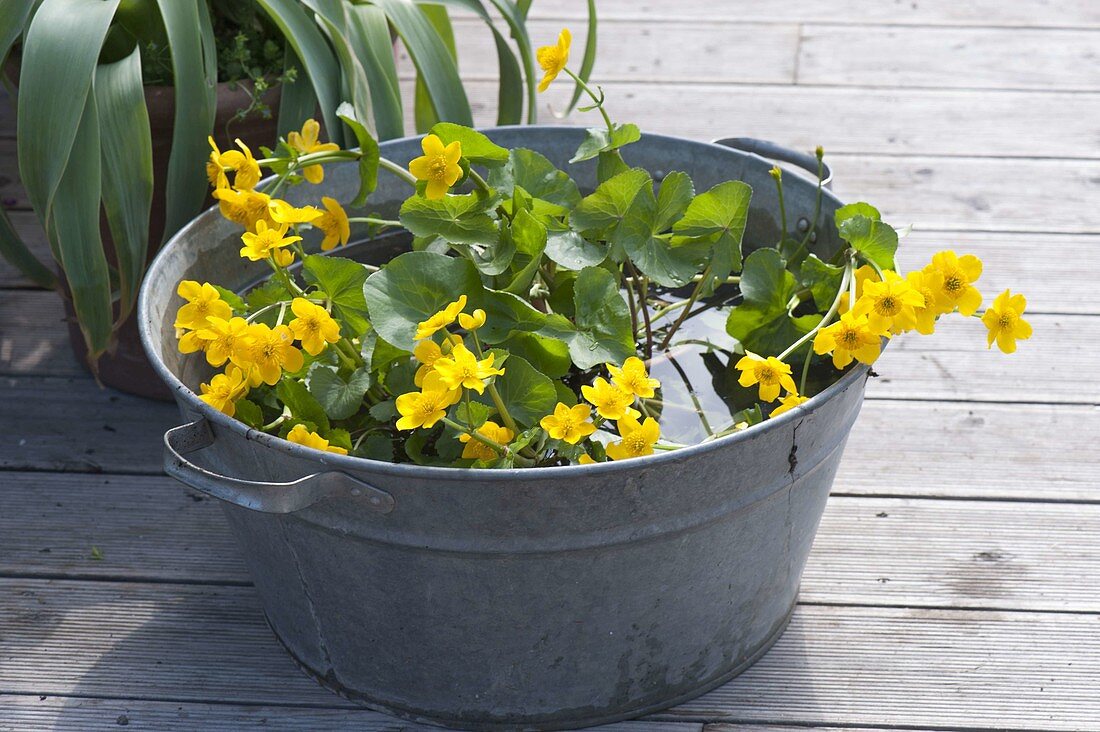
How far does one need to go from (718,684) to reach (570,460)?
345mm

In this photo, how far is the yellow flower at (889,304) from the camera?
0.95 metres

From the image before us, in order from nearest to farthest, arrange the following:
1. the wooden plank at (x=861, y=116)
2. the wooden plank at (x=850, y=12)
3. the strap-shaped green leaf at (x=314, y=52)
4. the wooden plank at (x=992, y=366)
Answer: the strap-shaped green leaf at (x=314, y=52)
the wooden plank at (x=992, y=366)
the wooden plank at (x=861, y=116)
the wooden plank at (x=850, y=12)

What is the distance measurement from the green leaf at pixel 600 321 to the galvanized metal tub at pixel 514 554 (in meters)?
0.15

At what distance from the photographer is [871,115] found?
7.23 feet

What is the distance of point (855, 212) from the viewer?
3.55 ft

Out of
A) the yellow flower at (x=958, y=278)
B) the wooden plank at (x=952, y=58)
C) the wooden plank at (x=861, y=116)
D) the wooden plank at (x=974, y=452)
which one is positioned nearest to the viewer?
the yellow flower at (x=958, y=278)

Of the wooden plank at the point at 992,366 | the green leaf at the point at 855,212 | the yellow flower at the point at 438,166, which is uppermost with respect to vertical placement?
the yellow flower at the point at 438,166

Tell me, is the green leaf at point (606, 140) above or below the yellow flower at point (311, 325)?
above

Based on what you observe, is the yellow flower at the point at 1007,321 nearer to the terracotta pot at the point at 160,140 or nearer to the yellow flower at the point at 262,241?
the yellow flower at the point at 262,241

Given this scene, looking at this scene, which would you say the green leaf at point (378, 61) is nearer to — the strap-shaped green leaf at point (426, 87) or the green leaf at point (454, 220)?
the strap-shaped green leaf at point (426, 87)

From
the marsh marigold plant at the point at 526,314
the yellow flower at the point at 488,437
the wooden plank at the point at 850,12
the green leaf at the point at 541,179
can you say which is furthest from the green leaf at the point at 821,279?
the wooden plank at the point at 850,12

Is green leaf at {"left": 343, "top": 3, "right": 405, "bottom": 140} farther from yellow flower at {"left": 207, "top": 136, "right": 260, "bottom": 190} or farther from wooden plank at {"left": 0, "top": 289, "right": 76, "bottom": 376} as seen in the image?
wooden plank at {"left": 0, "top": 289, "right": 76, "bottom": 376}

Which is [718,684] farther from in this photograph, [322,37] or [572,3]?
[572,3]

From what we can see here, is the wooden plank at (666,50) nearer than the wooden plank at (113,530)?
No
